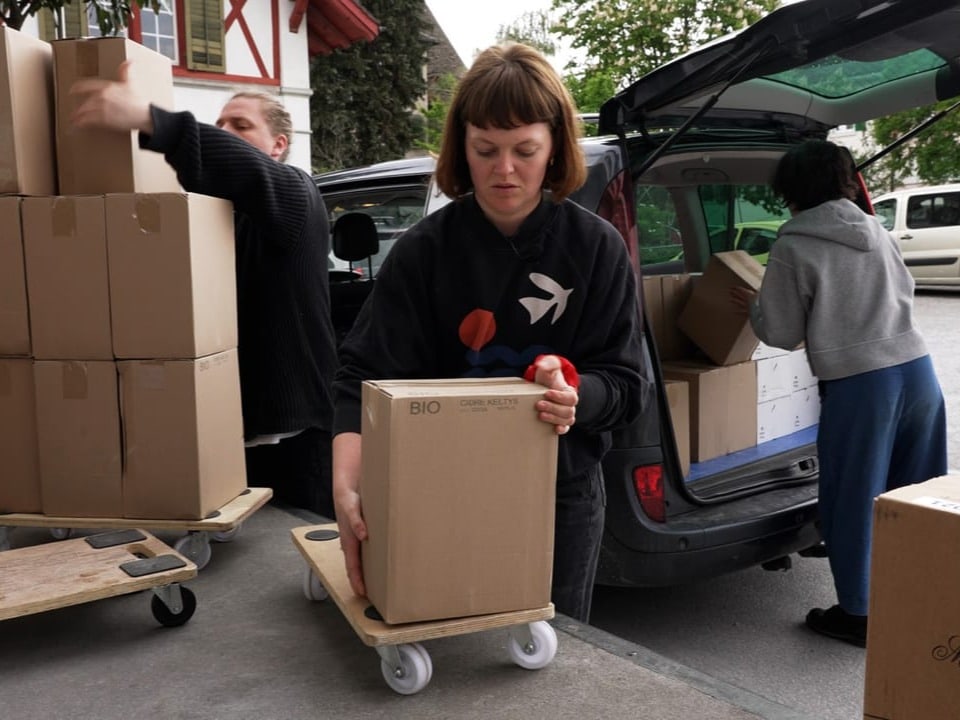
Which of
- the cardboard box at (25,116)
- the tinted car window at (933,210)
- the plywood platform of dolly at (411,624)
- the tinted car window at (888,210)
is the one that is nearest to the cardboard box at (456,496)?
the plywood platform of dolly at (411,624)

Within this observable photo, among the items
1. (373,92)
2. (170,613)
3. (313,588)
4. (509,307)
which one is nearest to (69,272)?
(170,613)

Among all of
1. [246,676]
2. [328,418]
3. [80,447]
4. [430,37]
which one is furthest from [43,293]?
[430,37]

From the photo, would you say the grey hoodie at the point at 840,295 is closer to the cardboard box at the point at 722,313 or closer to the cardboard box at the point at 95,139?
the cardboard box at the point at 722,313

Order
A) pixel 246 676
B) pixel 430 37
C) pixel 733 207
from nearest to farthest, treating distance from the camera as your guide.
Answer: pixel 246 676
pixel 733 207
pixel 430 37

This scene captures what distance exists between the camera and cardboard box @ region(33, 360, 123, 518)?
9.16 ft

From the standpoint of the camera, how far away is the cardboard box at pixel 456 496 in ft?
5.93

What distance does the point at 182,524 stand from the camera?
9.23ft

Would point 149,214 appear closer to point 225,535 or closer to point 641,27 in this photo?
point 225,535

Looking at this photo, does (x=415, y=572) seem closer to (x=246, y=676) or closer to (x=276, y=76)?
(x=246, y=676)

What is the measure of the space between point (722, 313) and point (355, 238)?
1.54 metres

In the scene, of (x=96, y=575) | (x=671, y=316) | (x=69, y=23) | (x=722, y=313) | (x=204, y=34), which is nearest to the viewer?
(x=96, y=575)

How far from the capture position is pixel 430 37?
23.3 metres

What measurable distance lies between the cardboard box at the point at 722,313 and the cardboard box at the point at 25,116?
253cm

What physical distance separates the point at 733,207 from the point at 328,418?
229 centimetres
